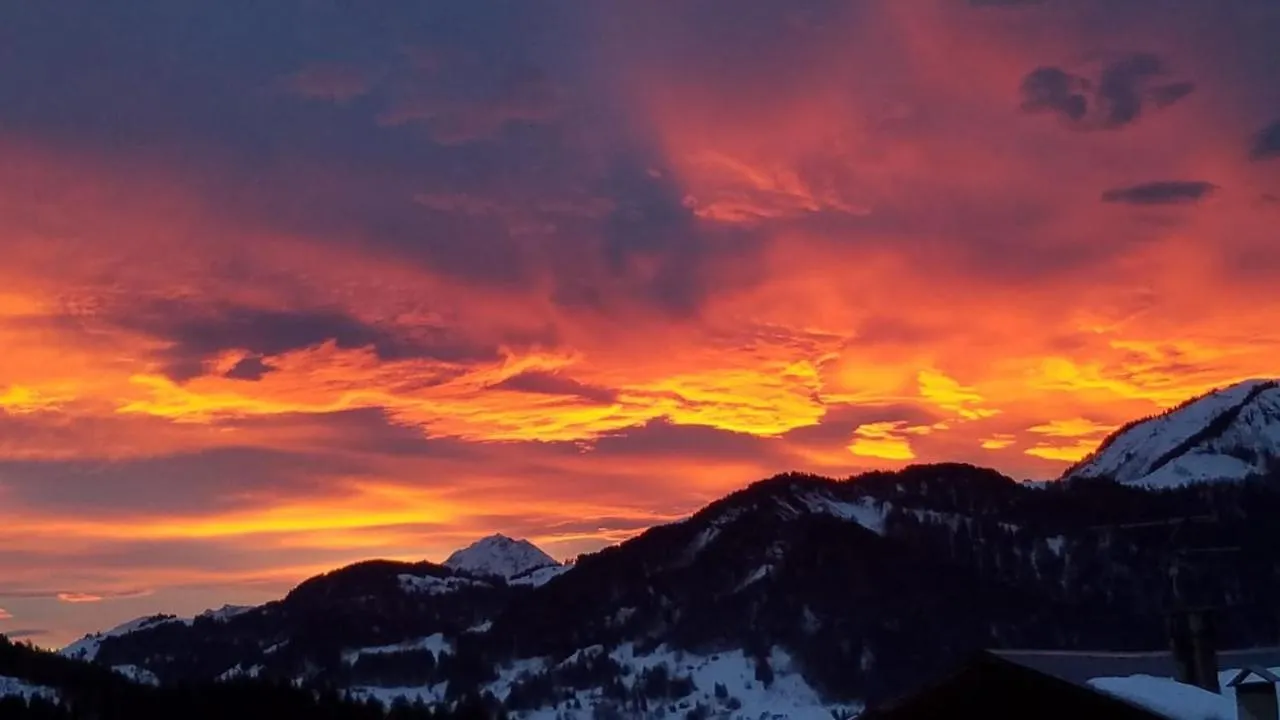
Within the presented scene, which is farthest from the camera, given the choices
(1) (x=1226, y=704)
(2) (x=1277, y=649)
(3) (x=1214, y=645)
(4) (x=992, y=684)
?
(2) (x=1277, y=649)

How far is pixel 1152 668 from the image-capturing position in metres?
41.9

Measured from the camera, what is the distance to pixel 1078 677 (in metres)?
32.9

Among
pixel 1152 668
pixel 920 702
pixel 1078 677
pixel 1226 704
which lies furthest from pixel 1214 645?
pixel 920 702

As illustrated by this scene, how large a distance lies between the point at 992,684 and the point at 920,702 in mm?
1547

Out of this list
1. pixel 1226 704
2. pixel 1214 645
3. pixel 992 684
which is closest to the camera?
pixel 992 684

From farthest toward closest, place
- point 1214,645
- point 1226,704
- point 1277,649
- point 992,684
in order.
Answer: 1. point 1277,649
2. point 1214,645
3. point 1226,704
4. point 992,684

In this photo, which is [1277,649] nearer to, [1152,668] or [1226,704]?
[1152,668]

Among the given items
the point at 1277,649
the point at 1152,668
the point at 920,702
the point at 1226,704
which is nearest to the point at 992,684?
the point at 920,702

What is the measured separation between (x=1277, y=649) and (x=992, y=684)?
1911cm

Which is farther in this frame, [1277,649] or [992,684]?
[1277,649]

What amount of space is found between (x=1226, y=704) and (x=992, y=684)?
7.41 meters

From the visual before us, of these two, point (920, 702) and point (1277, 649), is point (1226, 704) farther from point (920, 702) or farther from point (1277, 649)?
point (1277, 649)

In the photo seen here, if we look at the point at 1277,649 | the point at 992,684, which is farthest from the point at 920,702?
the point at 1277,649

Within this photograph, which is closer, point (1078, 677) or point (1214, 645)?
point (1078, 677)
